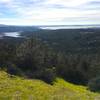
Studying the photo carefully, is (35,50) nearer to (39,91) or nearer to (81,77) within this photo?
(81,77)

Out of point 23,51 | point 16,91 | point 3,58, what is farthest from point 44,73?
point 16,91

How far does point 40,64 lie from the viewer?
91500 millimetres

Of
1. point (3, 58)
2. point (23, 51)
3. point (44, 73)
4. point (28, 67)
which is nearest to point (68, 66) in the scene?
point (23, 51)

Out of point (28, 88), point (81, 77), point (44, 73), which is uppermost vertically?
point (28, 88)

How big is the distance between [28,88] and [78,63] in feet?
340

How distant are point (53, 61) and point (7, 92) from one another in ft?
332

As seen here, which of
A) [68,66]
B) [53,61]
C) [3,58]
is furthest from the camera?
[53,61]

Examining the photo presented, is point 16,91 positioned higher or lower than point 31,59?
higher

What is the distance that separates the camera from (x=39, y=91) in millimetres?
16406

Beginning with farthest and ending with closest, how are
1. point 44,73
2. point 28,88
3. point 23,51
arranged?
1. point 23,51
2. point 44,73
3. point 28,88

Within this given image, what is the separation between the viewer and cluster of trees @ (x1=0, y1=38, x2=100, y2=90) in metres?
68.1

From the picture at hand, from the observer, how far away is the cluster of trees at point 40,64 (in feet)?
223

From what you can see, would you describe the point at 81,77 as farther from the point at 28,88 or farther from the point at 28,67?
the point at 28,88

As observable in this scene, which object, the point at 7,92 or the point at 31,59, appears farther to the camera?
the point at 31,59
